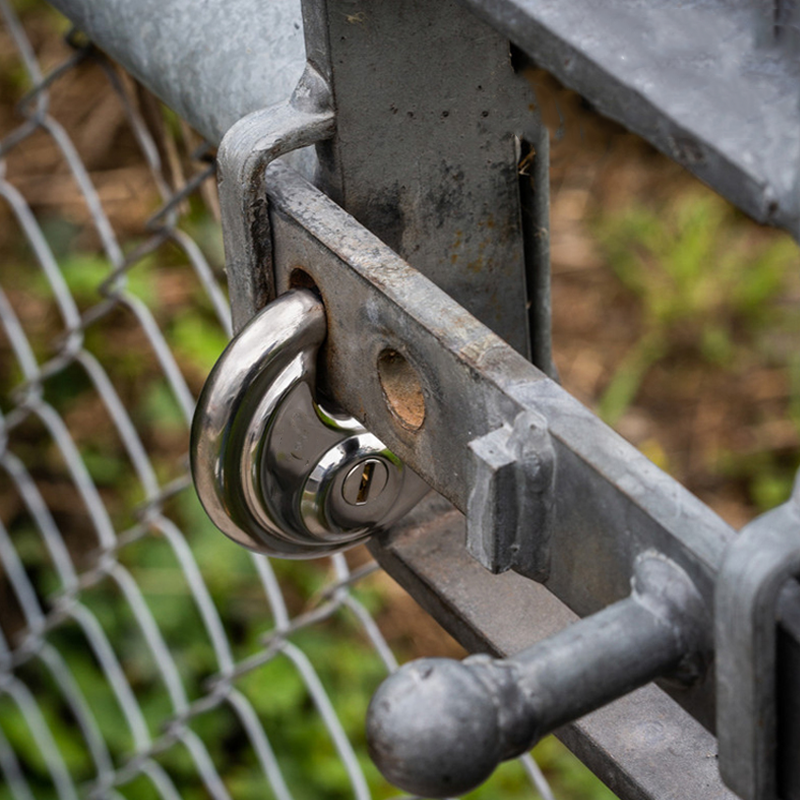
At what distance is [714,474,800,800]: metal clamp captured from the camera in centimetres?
35

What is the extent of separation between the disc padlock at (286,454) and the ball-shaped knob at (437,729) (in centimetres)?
18

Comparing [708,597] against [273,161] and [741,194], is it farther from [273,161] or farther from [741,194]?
[273,161]

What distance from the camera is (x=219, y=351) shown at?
2.20 m

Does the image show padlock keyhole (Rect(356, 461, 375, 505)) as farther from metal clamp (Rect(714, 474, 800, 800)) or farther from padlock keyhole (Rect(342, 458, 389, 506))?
metal clamp (Rect(714, 474, 800, 800))

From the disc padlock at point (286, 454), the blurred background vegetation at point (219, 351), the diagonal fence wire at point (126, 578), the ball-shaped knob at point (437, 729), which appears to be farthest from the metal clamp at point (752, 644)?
the blurred background vegetation at point (219, 351)

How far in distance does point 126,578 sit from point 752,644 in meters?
1.14

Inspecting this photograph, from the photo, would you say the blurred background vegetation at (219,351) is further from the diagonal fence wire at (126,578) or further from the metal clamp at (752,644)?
the metal clamp at (752,644)

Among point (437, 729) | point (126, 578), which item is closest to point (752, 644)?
point (437, 729)

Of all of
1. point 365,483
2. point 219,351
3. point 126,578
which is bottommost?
point 219,351

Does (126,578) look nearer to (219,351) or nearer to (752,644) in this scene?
(219,351)

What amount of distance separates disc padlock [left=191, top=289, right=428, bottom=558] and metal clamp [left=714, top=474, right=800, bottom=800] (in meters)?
0.24

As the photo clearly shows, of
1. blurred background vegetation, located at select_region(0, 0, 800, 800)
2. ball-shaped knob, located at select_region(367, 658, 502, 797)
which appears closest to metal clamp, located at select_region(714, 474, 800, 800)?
ball-shaped knob, located at select_region(367, 658, 502, 797)

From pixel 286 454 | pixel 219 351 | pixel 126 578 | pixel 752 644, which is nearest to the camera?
pixel 752 644

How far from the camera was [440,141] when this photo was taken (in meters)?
0.57
